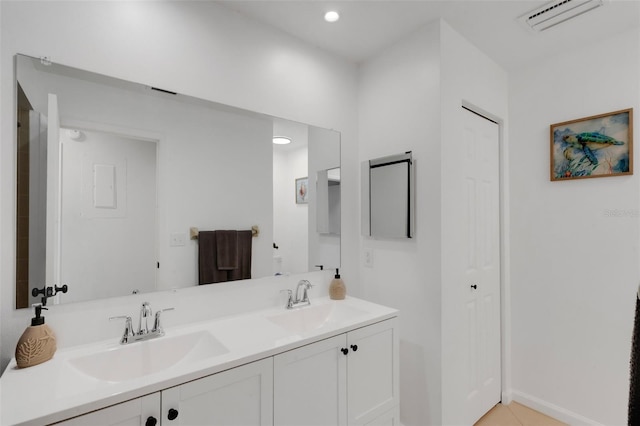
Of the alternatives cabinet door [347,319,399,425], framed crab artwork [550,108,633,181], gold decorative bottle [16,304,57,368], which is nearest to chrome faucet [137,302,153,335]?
gold decorative bottle [16,304,57,368]

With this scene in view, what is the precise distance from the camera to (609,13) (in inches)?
69.8

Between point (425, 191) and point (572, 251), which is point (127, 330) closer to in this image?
point (425, 191)

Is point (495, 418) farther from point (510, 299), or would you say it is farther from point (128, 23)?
point (128, 23)

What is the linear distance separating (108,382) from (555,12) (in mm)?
2878

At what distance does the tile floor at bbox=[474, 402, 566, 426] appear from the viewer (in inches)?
84.7

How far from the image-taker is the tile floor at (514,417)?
2.15 m

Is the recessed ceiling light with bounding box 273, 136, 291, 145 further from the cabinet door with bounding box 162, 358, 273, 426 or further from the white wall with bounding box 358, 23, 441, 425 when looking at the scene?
the cabinet door with bounding box 162, 358, 273, 426

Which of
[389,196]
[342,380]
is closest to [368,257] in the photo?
[389,196]

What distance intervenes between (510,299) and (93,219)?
9.26 feet

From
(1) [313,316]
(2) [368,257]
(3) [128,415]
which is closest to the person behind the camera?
(3) [128,415]

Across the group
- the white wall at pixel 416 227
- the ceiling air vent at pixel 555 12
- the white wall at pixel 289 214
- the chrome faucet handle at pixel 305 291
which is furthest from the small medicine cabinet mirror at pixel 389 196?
the ceiling air vent at pixel 555 12

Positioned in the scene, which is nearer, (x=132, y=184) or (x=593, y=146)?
(x=132, y=184)

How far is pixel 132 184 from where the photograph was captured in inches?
57.2

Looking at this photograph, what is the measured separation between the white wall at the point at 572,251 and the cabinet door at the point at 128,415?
253cm
